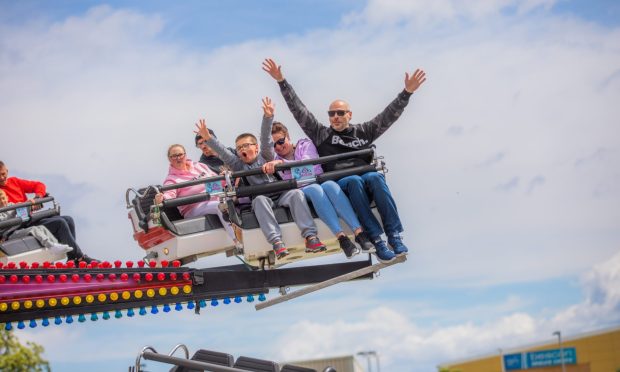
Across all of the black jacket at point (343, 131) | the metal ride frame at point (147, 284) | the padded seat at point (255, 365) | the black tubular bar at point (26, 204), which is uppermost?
the black jacket at point (343, 131)

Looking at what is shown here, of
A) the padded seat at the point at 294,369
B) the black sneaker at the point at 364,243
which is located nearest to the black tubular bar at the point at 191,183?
the black sneaker at the point at 364,243

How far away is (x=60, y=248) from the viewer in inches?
508

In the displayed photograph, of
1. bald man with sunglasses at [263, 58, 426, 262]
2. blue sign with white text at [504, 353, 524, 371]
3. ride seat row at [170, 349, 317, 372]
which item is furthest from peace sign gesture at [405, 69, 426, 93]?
blue sign with white text at [504, 353, 524, 371]

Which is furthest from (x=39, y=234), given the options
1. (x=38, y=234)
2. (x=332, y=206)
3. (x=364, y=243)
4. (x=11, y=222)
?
(x=364, y=243)

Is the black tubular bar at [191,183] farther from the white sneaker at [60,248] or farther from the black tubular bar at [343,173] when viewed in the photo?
the white sneaker at [60,248]

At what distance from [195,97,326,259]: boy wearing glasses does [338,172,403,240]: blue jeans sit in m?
0.53

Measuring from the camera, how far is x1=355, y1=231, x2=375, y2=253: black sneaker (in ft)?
36.0

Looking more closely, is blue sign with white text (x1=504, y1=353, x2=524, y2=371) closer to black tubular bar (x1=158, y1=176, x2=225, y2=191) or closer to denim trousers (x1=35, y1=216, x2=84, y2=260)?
denim trousers (x1=35, y1=216, x2=84, y2=260)

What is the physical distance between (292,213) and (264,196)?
0.37 m

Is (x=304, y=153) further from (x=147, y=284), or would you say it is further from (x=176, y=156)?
(x=147, y=284)

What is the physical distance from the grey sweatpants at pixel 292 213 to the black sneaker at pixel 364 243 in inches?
19.3

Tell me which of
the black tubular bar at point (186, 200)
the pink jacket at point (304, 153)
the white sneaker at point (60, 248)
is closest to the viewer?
the pink jacket at point (304, 153)

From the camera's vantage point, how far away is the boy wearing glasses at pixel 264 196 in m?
10.9

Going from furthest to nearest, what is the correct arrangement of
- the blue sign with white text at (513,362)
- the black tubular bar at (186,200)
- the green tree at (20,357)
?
the blue sign with white text at (513,362)
the green tree at (20,357)
the black tubular bar at (186,200)
